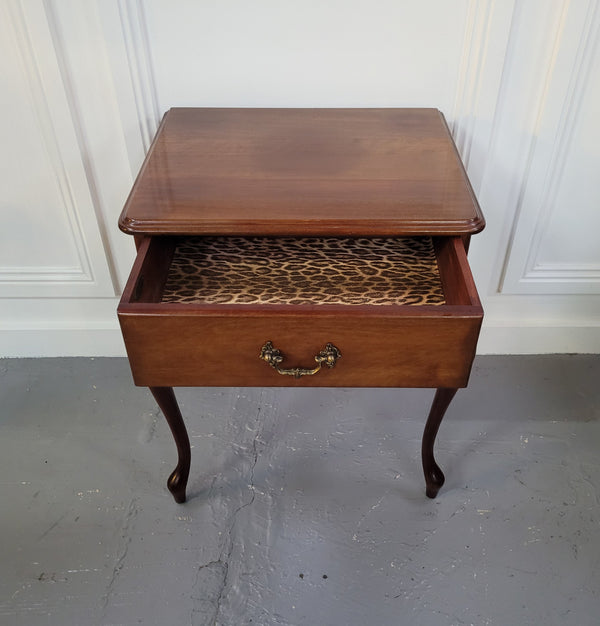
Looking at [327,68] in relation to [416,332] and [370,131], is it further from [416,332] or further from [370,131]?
[416,332]

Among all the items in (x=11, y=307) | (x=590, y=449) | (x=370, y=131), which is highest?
(x=370, y=131)

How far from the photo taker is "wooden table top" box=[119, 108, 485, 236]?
2.72 feet

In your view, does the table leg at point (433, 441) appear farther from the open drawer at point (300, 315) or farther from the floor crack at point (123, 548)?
the floor crack at point (123, 548)

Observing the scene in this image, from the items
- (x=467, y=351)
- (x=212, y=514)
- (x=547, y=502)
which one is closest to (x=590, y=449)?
(x=547, y=502)

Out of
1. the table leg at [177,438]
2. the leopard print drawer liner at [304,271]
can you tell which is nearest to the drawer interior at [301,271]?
the leopard print drawer liner at [304,271]

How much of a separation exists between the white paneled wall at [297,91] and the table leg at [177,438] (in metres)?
0.48

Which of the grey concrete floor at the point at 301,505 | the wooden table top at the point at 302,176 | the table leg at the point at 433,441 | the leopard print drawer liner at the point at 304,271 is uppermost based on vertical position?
the wooden table top at the point at 302,176

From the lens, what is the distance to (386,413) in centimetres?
133

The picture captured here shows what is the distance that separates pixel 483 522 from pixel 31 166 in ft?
3.71

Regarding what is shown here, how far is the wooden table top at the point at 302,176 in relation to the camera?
32.6 inches

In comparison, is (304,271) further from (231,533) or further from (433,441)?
(231,533)

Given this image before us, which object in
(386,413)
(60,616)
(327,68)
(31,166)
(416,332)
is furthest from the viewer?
(386,413)

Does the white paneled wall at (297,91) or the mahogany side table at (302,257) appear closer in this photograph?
the mahogany side table at (302,257)

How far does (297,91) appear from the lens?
1.13 meters
